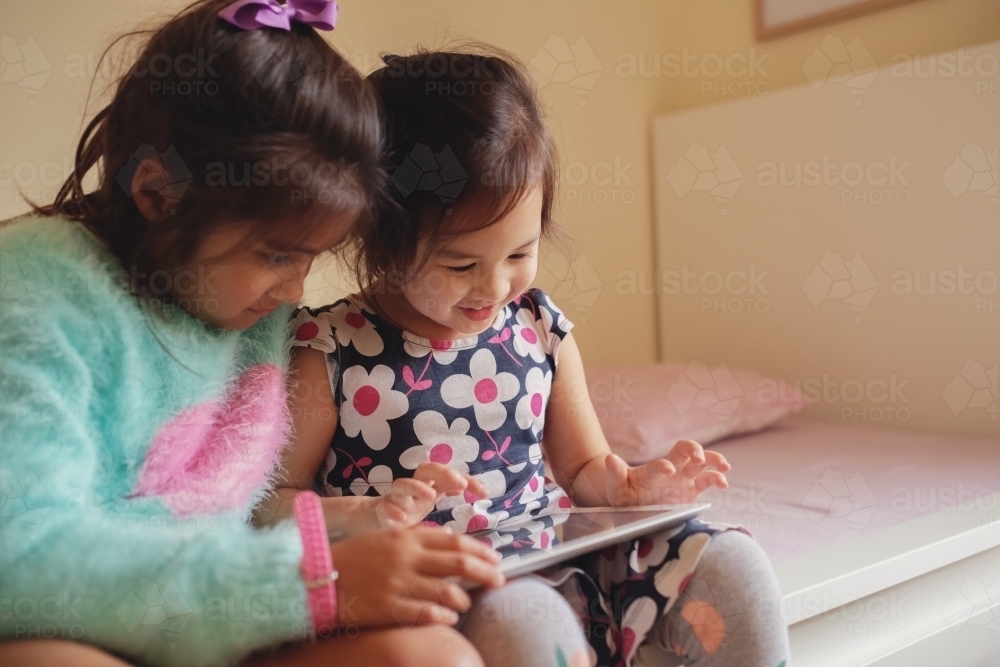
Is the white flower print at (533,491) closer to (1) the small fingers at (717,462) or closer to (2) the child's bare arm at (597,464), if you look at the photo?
(2) the child's bare arm at (597,464)

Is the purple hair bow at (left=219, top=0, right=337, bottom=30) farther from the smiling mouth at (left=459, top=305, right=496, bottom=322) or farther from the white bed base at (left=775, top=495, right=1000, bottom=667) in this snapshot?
the white bed base at (left=775, top=495, right=1000, bottom=667)

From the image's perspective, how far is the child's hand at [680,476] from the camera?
761mm

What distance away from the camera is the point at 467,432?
815 millimetres

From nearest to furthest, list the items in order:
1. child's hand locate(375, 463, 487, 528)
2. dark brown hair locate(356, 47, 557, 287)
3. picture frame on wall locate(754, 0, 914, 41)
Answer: child's hand locate(375, 463, 487, 528) < dark brown hair locate(356, 47, 557, 287) < picture frame on wall locate(754, 0, 914, 41)

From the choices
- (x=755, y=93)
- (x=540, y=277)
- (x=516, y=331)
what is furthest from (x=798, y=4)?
(x=516, y=331)

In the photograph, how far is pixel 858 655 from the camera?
0.86 meters

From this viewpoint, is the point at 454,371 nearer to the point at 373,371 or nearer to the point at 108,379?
the point at 373,371

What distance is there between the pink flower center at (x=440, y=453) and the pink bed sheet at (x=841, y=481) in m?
0.36

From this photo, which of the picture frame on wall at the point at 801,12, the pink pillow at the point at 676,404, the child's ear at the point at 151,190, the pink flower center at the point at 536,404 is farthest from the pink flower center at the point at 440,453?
the picture frame on wall at the point at 801,12

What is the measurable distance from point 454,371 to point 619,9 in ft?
4.37

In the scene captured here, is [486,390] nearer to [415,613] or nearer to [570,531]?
[570,531]

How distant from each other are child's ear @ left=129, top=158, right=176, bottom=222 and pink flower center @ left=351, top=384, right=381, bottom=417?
0.24 meters

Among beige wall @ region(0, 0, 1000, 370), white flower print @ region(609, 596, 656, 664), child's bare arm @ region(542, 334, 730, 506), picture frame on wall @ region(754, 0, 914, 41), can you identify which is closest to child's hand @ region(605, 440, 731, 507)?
child's bare arm @ region(542, 334, 730, 506)

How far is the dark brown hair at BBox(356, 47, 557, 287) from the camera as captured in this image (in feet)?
2.46
